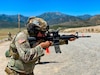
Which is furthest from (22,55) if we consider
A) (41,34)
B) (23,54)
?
(41,34)

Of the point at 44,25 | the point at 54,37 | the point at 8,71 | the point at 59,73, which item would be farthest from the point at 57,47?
the point at 59,73

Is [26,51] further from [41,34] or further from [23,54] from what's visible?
[41,34]

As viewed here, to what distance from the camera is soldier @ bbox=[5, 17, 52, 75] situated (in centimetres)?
548

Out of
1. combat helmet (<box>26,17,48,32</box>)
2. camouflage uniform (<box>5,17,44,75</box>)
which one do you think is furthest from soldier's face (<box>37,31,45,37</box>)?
camouflage uniform (<box>5,17,44,75</box>)

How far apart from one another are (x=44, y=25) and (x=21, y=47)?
0.56m

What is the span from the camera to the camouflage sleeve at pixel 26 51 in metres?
5.45

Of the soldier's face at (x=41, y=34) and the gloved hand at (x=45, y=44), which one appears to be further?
the soldier's face at (x=41, y=34)

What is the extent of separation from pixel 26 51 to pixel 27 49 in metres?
0.05

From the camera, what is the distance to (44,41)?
584 cm

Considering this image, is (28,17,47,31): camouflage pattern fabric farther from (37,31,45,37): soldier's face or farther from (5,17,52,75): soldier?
(37,31,45,37): soldier's face

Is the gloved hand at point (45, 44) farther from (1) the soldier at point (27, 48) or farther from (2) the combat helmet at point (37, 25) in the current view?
(2) the combat helmet at point (37, 25)

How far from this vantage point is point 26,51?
215 inches

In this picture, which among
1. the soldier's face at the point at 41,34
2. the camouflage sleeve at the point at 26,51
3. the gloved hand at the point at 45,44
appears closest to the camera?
the camouflage sleeve at the point at 26,51

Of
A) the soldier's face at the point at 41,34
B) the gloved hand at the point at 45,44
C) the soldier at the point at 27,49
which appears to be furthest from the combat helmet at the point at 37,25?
the gloved hand at the point at 45,44
